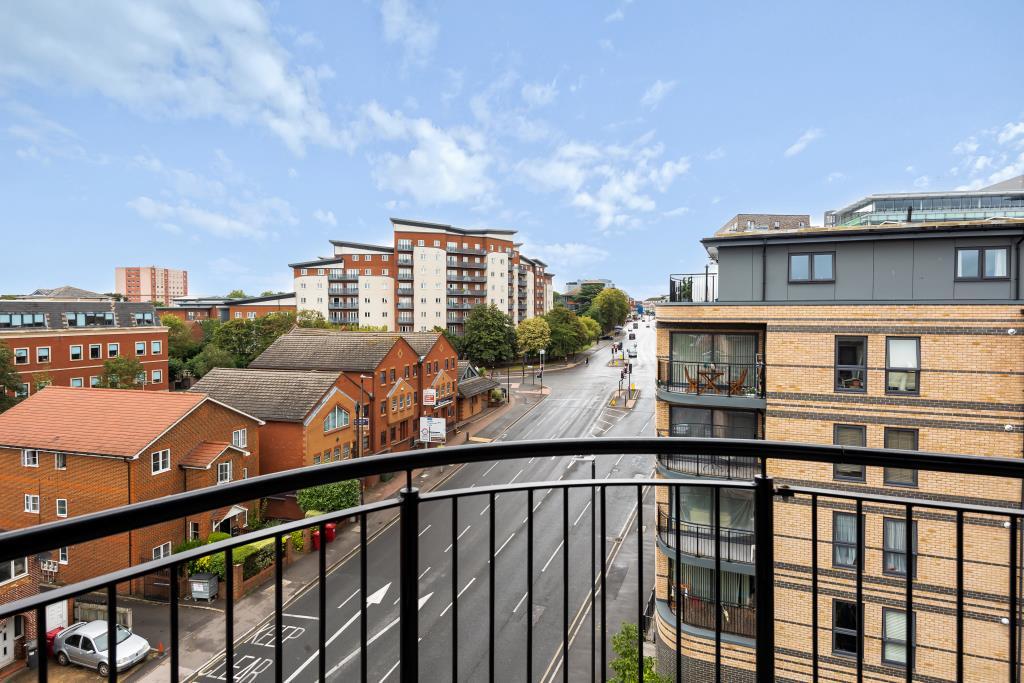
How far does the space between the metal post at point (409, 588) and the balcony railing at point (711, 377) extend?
10.9 metres

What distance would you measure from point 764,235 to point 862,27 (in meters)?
9.10

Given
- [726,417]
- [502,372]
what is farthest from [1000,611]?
[502,372]

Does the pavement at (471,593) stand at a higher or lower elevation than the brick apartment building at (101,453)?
lower

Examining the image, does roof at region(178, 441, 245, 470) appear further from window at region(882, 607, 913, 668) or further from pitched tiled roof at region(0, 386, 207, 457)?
window at region(882, 607, 913, 668)

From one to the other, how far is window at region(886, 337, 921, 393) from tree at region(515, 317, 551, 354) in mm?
41066

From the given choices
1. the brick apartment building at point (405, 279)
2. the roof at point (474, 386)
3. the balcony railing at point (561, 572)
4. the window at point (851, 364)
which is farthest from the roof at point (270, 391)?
the brick apartment building at point (405, 279)

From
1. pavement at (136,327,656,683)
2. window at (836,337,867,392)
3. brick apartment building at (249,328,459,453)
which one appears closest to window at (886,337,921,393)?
window at (836,337,867,392)

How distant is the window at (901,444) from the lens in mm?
10328

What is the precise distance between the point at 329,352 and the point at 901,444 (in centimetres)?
2194

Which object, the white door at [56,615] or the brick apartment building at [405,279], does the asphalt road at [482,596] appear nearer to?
the white door at [56,615]

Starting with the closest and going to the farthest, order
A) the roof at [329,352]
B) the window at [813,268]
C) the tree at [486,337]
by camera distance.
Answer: the window at [813,268] < the roof at [329,352] < the tree at [486,337]

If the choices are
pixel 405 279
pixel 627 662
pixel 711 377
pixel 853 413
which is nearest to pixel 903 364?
pixel 853 413

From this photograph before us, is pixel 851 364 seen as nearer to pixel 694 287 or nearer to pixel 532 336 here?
pixel 694 287

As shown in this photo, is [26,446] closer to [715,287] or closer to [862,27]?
[715,287]
